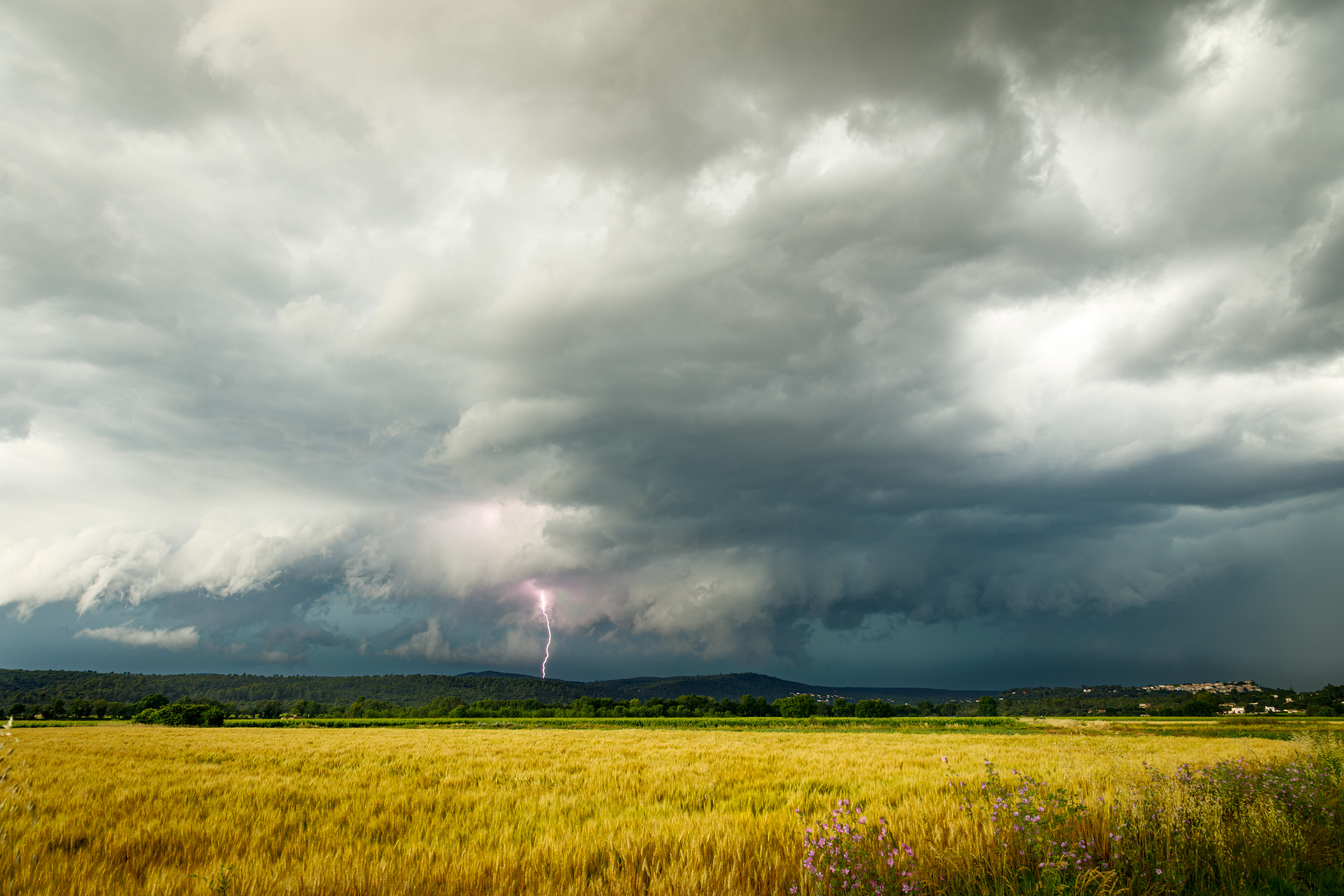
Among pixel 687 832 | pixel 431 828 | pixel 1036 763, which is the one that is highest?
pixel 687 832

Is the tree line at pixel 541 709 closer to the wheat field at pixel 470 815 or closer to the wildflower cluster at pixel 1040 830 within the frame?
the wheat field at pixel 470 815

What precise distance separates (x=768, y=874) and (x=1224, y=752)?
98.6ft

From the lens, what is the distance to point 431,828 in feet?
27.2

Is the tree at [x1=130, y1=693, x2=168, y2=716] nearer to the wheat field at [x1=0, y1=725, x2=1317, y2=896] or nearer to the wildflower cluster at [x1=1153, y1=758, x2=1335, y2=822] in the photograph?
the wheat field at [x1=0, y1=725, x2=1317, y2=896]

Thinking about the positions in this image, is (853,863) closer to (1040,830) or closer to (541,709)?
(1040,830)

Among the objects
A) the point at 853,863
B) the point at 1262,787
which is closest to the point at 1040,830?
the point at 853,863

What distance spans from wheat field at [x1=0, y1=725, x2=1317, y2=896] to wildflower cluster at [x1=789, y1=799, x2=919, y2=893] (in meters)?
0.34

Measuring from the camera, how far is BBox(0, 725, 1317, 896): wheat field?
5520mm

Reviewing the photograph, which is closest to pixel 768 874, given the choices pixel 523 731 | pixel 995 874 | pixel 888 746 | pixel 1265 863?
pixel 995 874

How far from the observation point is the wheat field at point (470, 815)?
5520mm

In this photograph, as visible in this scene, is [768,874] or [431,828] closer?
[768,874]

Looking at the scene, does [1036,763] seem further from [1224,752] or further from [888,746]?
[1224,752]

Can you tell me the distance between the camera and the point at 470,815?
941 centimetres

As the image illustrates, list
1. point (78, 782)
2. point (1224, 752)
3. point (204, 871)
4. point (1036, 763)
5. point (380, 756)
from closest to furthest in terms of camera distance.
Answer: point (204, 871) → point (78, 782) → point (1036, 763) → point (380, 756) → point (1224, 752)
